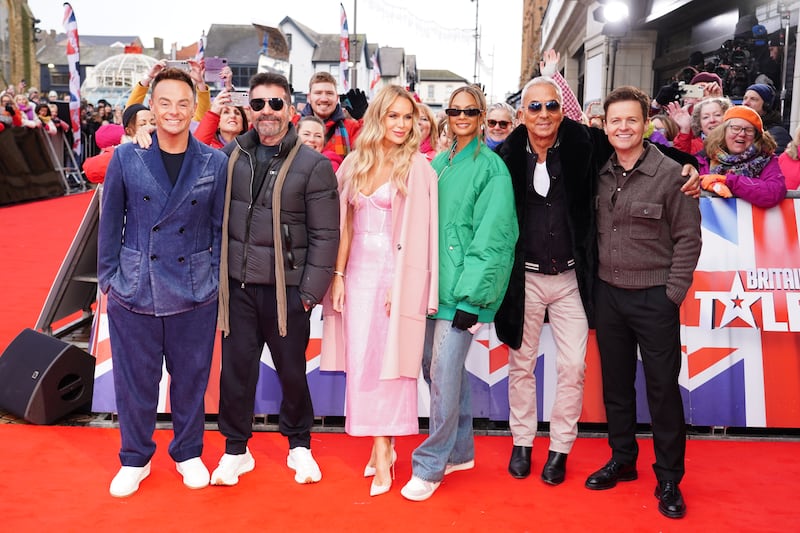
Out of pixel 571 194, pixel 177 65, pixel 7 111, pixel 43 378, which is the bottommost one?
pixel 43 378

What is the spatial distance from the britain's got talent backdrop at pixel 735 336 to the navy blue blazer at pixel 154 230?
3.98 ft

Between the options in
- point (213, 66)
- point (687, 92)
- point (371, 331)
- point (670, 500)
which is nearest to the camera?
point (670, 500)

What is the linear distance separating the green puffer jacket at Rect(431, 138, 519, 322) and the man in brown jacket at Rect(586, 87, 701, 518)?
556mm

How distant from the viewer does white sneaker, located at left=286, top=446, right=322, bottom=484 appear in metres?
4.05

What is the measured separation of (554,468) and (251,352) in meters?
1.79

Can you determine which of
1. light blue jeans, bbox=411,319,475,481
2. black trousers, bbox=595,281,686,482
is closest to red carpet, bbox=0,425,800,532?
light blue jeans, bbox=411,319,475,481

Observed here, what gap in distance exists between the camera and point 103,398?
4934 millimetres

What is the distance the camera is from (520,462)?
4.21m

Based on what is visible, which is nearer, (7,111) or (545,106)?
(545,106)

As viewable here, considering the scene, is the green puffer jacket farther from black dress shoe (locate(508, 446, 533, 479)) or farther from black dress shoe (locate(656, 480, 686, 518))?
black dress shoe (locate(656, 480, 686, 518))

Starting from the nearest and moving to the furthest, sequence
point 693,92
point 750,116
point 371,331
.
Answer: point 371,331
point 750,116
point 693,92

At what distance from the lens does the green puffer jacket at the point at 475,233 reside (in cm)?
370

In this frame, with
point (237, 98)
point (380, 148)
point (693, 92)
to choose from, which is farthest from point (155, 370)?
point (693, 92)

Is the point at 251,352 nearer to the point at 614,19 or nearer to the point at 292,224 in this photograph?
the point at 292,224
